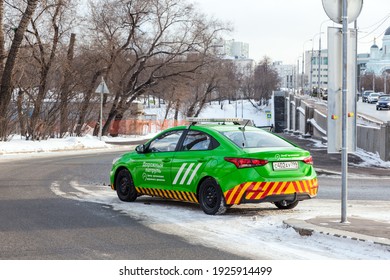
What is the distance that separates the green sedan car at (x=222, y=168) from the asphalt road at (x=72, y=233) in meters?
1.12

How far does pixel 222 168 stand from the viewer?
32.1ft

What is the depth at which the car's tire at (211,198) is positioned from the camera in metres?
9.79

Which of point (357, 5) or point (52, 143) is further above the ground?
point (357, 5)

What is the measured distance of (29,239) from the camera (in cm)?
797

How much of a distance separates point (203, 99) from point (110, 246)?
7343cm

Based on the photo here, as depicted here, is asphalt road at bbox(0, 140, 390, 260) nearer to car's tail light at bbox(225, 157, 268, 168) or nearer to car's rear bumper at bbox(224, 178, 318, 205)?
car's rear bumper at bbox(224, 178, 318, 205)

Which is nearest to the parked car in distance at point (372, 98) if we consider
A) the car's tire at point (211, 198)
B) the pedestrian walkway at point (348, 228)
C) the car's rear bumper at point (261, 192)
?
the car's rear bumper at point (261, 192)

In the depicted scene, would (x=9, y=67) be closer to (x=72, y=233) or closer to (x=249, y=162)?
(x=249, y=162)

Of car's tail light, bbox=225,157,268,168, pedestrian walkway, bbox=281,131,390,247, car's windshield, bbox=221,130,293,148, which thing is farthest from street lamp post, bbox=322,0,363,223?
car's windshield, bbox=221,130,293,148

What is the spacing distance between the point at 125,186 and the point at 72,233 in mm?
3542

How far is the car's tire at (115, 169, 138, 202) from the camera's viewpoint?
38.8 feet

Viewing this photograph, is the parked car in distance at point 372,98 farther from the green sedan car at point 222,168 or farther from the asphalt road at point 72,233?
the green sedan car at point 222,168

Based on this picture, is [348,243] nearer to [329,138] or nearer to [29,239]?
[329,138]

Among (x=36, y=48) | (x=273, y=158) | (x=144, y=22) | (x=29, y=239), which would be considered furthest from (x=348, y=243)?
(x=144, y=22)
